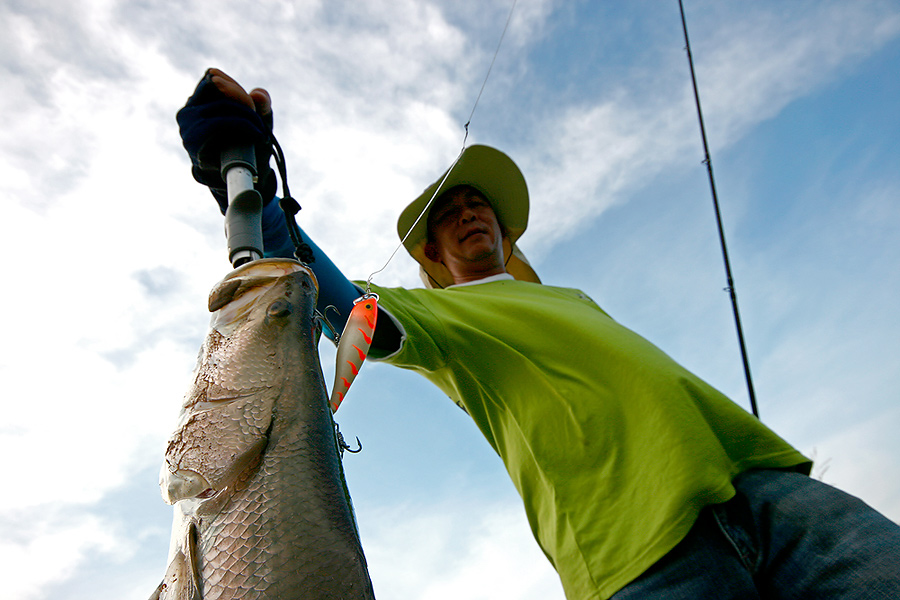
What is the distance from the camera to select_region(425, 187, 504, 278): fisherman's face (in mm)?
2922

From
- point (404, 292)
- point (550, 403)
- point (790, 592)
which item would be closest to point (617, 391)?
point (550, 403)

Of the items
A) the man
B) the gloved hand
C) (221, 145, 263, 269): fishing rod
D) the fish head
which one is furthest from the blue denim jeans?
the gloved hand

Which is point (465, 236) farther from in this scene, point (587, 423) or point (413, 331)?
point (587, 423)

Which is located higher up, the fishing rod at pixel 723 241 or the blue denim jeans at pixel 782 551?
the fishing rod at pixel 723 241

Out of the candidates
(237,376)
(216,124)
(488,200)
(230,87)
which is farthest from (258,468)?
(488,200)

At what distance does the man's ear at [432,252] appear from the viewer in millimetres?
3213

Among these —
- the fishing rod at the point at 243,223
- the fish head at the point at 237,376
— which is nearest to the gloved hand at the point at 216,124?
the fishing rod at the point at 243,223

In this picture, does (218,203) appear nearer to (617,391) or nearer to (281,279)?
(281,279)

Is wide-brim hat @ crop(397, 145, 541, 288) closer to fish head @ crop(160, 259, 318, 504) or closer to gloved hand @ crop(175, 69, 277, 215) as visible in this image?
gloved hand @ crop(175, 69, 277, 215)

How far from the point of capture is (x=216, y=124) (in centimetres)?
156

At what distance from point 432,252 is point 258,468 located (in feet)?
7.38

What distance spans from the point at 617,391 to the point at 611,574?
60 cm

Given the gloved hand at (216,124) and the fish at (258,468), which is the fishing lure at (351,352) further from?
the gloved hand at (216,124)

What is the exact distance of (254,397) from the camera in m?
1.17
